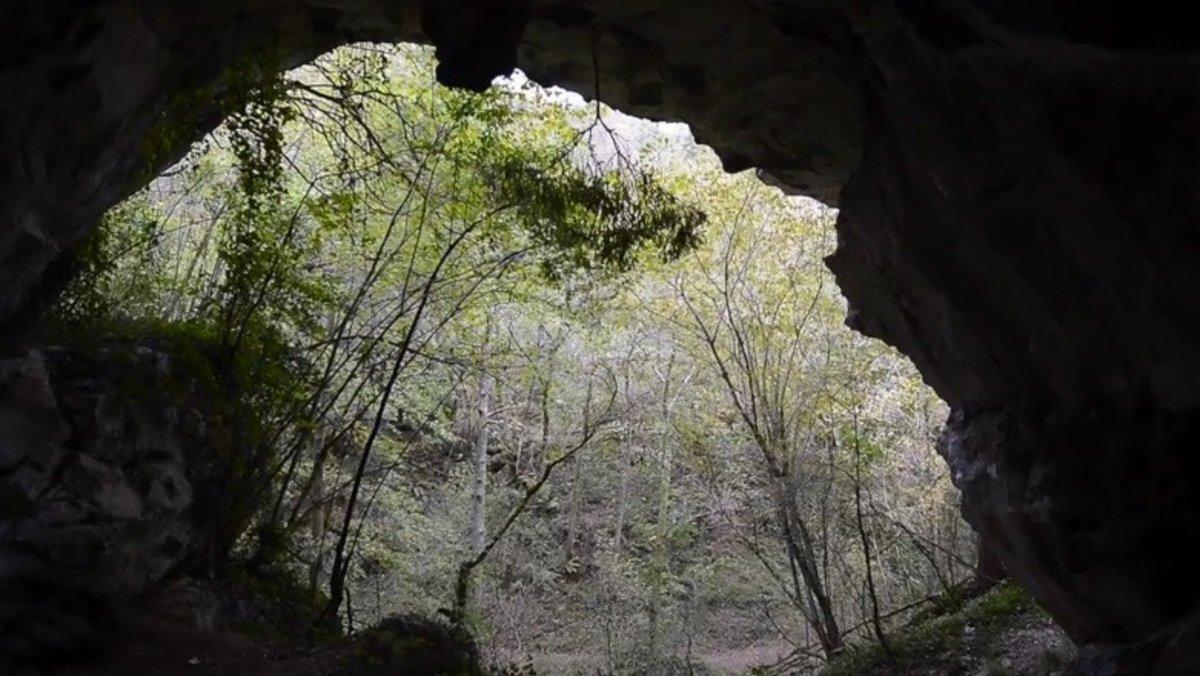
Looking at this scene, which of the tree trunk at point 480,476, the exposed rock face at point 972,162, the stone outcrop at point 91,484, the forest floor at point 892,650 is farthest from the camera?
the tree trunk at point 480,476

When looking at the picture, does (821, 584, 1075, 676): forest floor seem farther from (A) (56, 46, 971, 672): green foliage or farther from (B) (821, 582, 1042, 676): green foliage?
(A) (56, 46, 971, 672): green foliage

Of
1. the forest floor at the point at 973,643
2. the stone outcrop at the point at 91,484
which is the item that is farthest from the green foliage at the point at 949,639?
the stone outcrop at the point at 91,484

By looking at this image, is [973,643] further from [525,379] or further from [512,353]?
[525,379]

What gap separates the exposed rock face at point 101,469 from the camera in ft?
17.4

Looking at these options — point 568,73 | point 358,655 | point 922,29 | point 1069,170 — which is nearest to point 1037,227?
point 1069,170

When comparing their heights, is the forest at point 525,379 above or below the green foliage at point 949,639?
above

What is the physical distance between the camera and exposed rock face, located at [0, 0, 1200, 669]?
3.46 metres

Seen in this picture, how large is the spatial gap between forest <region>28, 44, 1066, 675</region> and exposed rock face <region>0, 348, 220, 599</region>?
0.92ft

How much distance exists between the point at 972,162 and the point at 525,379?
984 cm

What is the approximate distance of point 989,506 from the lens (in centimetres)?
492

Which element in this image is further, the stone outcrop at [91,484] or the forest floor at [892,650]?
the forest floor at [892,650]

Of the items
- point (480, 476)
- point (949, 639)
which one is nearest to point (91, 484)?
point (949, 639)

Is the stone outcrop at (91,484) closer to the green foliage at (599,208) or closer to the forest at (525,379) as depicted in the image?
the forest at (525,379)

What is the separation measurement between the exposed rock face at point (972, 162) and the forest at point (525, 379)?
1231 mm
